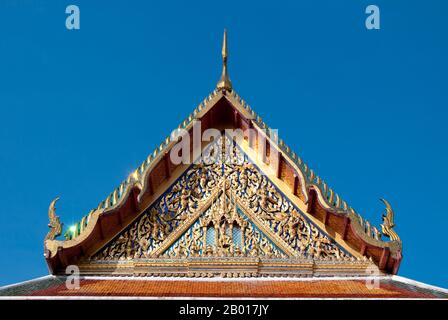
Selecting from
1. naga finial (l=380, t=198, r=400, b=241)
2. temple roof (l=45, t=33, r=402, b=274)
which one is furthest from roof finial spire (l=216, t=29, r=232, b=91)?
naga finial (l=380, t=198, r=400, b=241)

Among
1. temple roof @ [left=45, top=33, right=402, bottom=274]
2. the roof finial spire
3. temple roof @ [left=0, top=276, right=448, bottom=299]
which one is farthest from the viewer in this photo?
the roof finial spire

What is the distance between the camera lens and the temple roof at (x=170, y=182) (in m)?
9.09

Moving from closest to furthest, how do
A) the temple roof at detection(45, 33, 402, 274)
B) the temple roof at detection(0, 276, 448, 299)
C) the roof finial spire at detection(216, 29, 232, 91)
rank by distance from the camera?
the temple roof at detection(0, 276, 448, 299) < the temple roof at detection(45, 33, 402, 274) < the roof finial spire at detection(216, 29, 232, 91)

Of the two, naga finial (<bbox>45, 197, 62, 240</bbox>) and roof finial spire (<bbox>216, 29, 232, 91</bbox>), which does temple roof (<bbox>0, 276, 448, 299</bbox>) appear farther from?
roof finial spire (<bbox>216, 29, 232, 91</bbox>)

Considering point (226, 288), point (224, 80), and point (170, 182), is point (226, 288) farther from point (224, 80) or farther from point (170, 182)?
point (224, 80)

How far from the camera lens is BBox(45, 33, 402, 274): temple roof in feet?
29.8

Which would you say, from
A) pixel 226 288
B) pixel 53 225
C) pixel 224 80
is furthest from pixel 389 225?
pixel 53 225

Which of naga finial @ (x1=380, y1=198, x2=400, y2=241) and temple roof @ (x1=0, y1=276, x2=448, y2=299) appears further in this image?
naga finial @ (x1=380, y1=198, x2=400, y2=241)

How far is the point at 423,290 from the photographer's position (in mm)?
8359

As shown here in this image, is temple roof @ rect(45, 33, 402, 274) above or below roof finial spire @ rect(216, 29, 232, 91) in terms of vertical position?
below

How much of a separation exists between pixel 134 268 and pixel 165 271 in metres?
0.37
